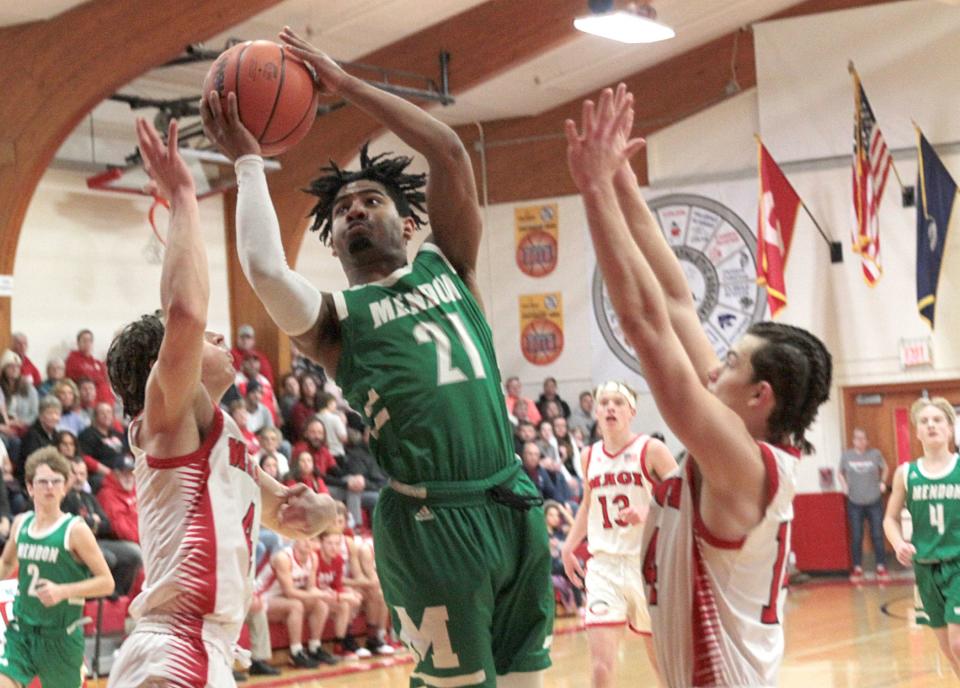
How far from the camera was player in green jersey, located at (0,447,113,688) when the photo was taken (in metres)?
6.53

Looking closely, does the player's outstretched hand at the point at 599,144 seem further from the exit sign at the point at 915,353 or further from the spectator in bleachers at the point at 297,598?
the exit sign at the point at 915,353

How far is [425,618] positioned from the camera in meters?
3.52

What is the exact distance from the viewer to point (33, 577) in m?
6.75

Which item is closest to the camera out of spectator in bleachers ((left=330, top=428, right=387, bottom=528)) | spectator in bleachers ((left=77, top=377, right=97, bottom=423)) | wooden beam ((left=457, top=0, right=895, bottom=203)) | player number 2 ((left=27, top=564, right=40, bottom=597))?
player number 2 ((left=27, top=564, right=40, bottom=597))

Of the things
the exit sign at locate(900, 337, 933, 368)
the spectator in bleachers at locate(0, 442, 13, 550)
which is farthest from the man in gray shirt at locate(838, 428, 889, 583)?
the spectator in bleachers at locate(0, 442, 13, 550)

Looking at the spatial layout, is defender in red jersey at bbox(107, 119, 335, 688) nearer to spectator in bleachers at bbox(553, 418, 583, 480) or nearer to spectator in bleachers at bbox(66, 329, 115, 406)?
spectator in bleachers at bbox(66, 329, 115, 406)

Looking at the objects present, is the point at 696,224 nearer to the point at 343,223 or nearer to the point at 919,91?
the point at 919,91

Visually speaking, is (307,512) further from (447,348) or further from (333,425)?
(333,425)

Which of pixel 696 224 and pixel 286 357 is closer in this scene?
pixel 286 357

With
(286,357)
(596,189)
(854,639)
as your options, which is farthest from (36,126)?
(596,189)

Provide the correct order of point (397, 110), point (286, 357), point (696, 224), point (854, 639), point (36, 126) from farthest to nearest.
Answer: point (696, 224), point (286, 357), point (36, 126), point (854, 639), point (397, 110)

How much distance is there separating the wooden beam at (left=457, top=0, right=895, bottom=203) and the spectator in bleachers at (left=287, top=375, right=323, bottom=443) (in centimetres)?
586

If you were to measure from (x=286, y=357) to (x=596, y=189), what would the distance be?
14362 millimetres

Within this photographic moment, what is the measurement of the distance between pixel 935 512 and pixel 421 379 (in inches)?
200
